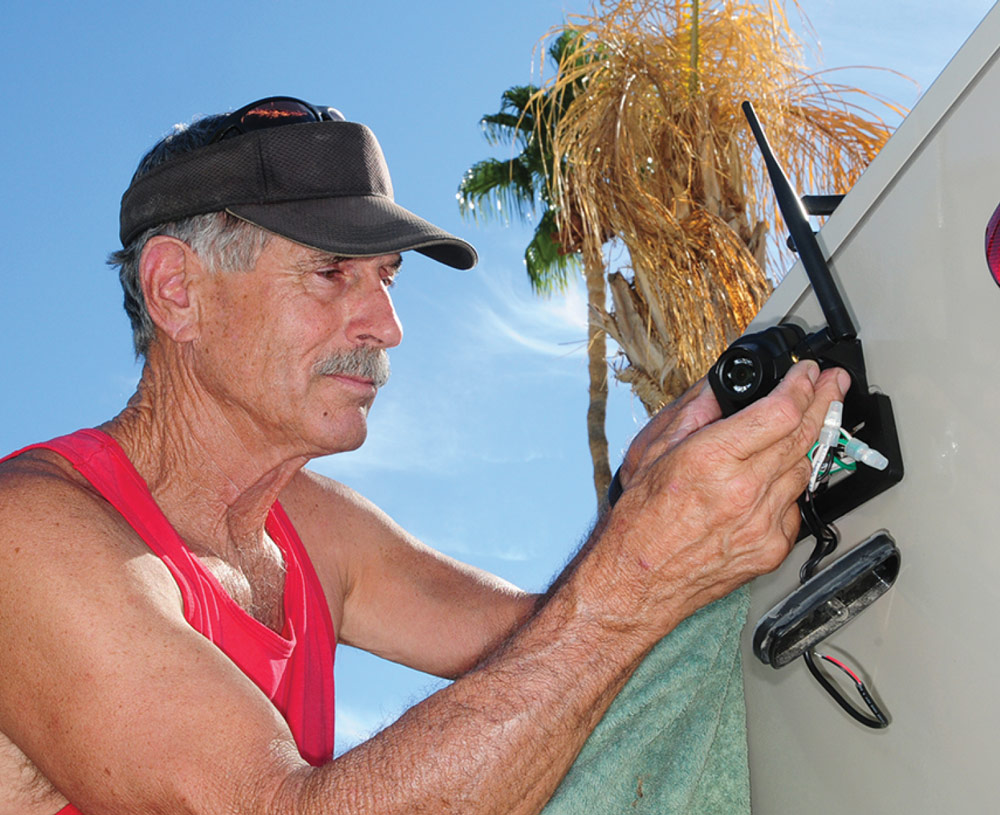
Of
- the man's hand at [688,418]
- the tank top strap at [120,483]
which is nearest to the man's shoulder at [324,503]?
the tank top strap at [120,483]

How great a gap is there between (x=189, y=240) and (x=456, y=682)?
1097 millimetres

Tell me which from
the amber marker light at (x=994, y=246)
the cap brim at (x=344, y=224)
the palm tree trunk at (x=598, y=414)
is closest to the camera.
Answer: the amber marker light at (x=994, y=246)

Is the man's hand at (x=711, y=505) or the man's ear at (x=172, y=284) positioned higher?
the man's ear at (x=172, y=284)

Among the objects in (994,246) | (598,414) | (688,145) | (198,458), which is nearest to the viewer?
(994,246)

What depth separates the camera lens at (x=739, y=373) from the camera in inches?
47.2

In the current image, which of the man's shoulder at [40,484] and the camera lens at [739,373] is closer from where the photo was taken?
the camera lens at [739,373]

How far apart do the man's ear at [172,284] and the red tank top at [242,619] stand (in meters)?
0.28

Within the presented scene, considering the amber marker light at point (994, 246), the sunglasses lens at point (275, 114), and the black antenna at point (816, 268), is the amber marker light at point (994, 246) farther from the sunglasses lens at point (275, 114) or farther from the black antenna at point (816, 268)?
the sunglasses lens at point (275, 114)

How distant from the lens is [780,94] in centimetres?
552

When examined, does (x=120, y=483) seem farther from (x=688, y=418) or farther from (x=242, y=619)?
(x=688, y=418)

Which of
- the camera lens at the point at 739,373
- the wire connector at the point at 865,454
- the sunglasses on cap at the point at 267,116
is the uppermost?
the sunglasses on cap at the point at 267,116

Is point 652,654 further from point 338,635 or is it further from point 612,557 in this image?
point 338,635

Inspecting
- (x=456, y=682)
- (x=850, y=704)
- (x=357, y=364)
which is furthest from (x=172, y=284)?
(x=850, y=704)

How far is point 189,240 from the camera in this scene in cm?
191
